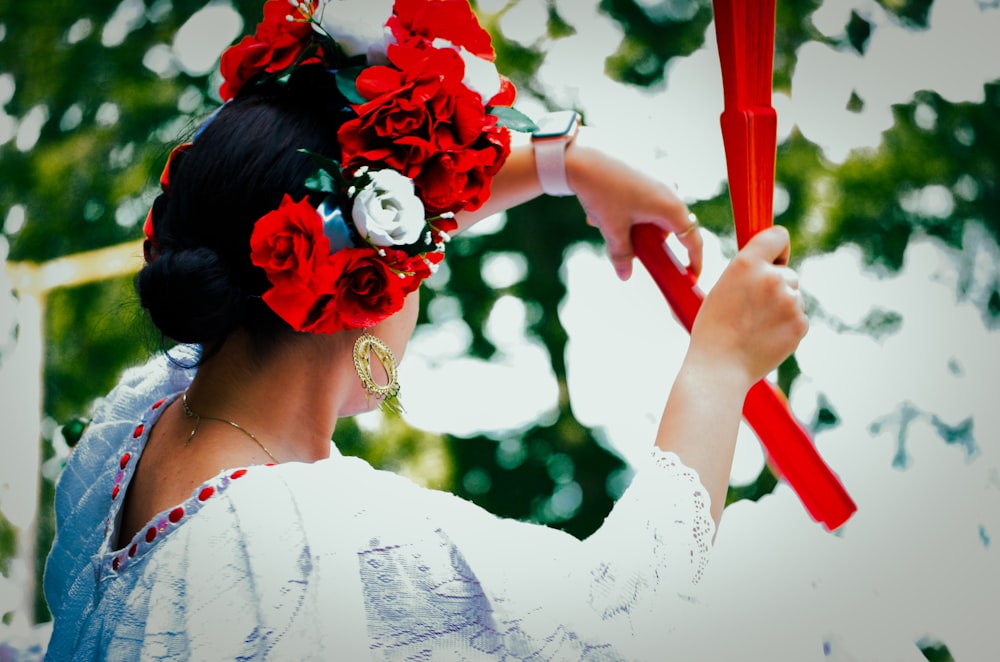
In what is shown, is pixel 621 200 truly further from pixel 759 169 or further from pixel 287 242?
pixel 287 242

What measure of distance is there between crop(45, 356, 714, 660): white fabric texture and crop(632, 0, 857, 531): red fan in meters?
0.20

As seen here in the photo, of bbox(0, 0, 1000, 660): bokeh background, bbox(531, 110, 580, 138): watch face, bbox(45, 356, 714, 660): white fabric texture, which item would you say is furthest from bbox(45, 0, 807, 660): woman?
bbox(0, 0, 1000, 660): bokeh background

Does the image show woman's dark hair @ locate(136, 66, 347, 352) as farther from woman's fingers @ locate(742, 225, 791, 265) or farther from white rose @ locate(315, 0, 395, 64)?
woman's fingers @ locate(742, 225, 791, 265)

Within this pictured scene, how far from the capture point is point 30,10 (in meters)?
2.04

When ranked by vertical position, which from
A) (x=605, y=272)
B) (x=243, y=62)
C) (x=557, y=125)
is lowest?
(x=605, y=272)

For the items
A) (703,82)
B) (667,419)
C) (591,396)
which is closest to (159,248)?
(667,419)

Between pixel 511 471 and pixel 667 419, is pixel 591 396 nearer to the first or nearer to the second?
pixel 511 471

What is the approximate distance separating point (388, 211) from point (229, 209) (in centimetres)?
15

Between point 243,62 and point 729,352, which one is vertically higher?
point 243,62

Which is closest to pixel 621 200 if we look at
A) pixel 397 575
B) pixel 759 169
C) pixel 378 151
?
pixel 759 169

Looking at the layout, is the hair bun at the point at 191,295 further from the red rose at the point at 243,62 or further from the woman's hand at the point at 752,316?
the woman's hand at the point at 752,316

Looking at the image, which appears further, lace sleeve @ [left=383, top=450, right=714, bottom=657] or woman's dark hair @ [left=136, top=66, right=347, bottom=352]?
woman's dark hair @ [left=136, top=66, right=347, bottom=352]

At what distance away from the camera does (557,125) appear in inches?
47.9

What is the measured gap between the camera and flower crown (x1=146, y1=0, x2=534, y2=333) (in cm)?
91
